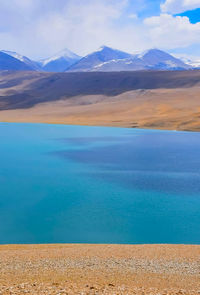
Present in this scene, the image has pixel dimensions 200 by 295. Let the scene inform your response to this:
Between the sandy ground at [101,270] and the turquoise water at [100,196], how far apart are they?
320cm

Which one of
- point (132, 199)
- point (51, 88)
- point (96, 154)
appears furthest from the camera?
point (51, 88)

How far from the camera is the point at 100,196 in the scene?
976 inches

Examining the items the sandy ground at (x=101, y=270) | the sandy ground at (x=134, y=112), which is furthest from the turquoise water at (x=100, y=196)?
the sandy ground at (x=134, y=112)

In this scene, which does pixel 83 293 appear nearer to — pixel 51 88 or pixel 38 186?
pixel 38 186

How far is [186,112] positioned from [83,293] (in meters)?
84.9

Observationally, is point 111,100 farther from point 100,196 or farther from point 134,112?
point 100,196

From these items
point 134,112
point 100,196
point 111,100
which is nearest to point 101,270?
point 100,196

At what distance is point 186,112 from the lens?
296 feet

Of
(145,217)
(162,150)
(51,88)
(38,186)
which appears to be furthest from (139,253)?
(51,88)

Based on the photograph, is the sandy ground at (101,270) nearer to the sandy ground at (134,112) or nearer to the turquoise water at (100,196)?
the turquoise water at (100,196)

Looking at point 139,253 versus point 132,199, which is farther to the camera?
point 132,199

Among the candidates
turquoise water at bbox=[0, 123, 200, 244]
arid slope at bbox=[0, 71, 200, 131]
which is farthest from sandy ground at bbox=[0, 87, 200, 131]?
turquoise water at bbox=[0, 123, 200, 244]

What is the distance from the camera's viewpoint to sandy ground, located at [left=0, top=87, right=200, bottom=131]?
8269 cm

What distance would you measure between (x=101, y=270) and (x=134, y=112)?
3502 inches
